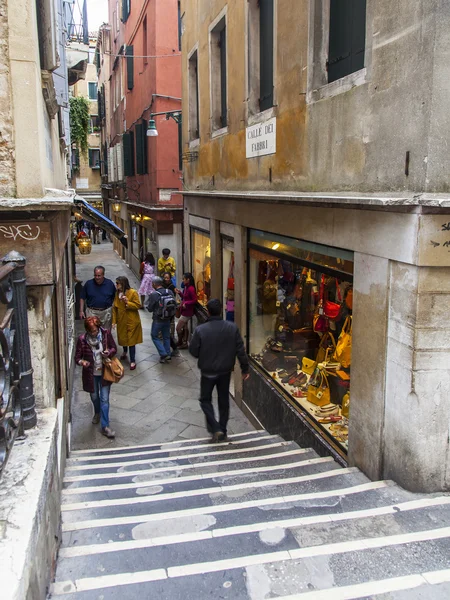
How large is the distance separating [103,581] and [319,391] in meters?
3.77

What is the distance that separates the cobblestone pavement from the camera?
7254mm

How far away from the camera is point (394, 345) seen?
168 inches

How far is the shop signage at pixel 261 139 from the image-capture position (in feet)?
22.2

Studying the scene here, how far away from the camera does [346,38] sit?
5.05m

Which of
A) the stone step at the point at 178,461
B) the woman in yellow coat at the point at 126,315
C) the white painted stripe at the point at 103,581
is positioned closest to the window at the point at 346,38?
the stone step at the point at 178,461

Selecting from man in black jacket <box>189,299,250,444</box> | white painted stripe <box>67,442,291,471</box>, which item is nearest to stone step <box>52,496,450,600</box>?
white painted stripe <box>67,442,291,471</box>

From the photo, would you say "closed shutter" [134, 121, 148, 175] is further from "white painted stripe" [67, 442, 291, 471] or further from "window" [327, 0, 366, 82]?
"white painted stripe" [67, 442, 291, 471]

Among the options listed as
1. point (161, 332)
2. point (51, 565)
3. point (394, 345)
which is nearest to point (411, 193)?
point (394, 345)

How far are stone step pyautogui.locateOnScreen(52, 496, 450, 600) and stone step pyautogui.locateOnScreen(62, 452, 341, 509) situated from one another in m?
1.01

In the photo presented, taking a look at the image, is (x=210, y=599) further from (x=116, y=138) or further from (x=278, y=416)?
(x=116, y=138)

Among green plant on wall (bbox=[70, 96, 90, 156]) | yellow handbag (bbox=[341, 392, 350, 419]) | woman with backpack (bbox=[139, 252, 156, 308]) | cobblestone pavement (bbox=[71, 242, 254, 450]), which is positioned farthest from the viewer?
green plant on wall (bbox=[70, 96, 90, 156])

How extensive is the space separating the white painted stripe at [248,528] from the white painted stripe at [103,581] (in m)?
0.30

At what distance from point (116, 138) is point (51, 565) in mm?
24832

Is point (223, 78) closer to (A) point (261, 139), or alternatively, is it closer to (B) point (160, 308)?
(A) point (261, 139)
